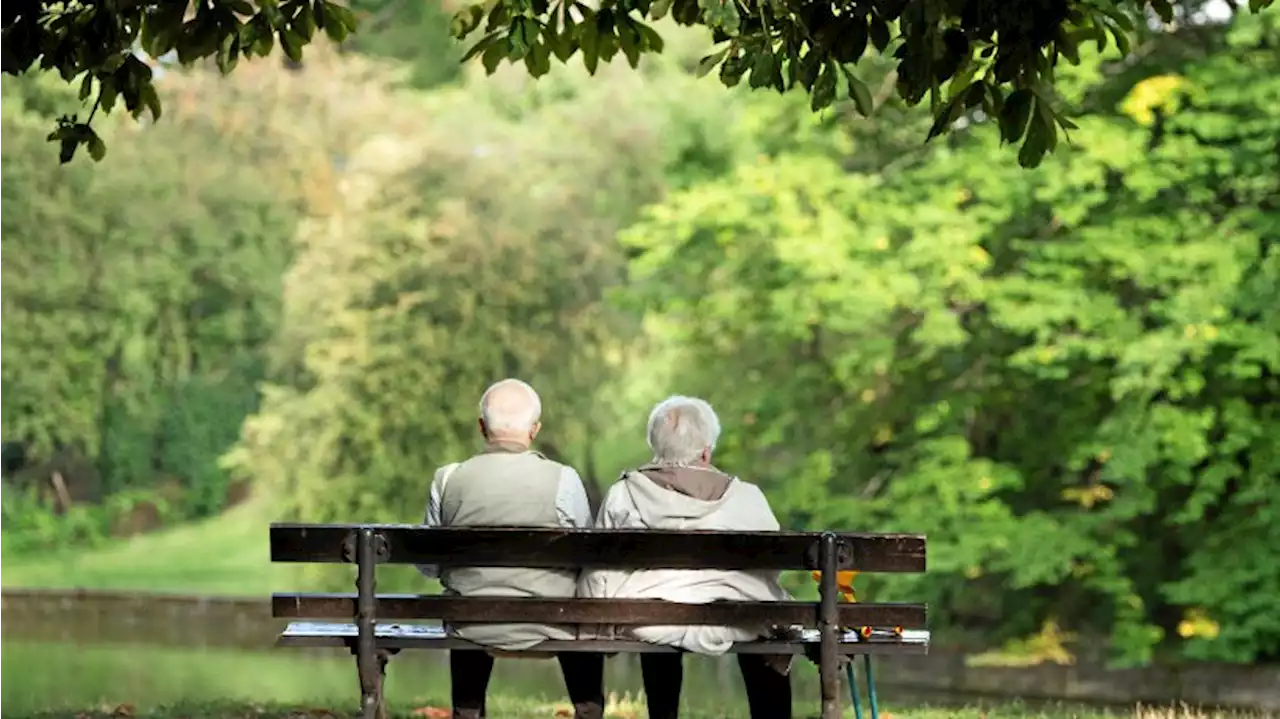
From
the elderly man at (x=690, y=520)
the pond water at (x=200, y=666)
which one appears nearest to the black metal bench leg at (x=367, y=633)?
the elderly man at (x=690, y=520)

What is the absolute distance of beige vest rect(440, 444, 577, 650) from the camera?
6391 mm

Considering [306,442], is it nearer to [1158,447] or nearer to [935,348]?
[935,348]

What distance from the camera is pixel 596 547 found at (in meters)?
6.24

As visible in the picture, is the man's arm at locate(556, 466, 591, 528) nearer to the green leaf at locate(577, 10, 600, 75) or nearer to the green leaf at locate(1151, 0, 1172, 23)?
the green leaf at locate(577, 10, 600, 75)

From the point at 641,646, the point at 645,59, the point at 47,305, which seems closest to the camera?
the point at 641,646

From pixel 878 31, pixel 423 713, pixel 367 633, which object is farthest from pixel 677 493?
pixel 423 713

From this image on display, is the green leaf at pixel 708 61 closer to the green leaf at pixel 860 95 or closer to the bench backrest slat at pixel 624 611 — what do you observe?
the green leaf at pixel 860 95

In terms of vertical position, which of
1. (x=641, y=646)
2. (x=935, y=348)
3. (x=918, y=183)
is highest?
(x=918, y=183)

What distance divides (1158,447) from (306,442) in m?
12.7

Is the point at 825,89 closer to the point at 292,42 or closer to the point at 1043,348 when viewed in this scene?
the point at 292,42

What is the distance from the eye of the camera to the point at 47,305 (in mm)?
36312

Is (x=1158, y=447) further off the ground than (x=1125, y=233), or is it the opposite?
(x=1125, y=233)

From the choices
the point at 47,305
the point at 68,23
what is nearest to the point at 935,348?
the point at 68,23

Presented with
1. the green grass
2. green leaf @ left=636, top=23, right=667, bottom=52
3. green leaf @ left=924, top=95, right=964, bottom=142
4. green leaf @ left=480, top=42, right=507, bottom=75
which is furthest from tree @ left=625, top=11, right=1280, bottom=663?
the green grass
